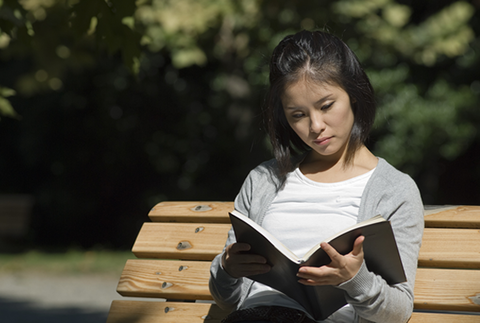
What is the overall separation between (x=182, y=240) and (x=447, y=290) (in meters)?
1.12

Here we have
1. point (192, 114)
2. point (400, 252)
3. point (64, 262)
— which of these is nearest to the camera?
point (400, 252)

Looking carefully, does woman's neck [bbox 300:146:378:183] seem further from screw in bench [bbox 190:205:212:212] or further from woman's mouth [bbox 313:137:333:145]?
screw in bench [bbox 190:205:212:212]

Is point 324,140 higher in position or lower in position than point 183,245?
higher

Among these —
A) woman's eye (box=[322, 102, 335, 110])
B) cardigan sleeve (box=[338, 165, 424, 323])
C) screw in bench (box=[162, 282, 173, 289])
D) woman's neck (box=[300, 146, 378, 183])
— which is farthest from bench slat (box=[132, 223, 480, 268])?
woman's eye (box=[322, 102, 335, 110])

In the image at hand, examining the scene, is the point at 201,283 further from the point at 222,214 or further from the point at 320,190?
the point at 320,190

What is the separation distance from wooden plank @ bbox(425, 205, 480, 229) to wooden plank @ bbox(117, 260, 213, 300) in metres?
0.93

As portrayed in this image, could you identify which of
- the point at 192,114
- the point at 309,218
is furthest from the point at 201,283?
the point at 192,114

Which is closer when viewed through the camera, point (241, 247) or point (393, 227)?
point (241, 247)

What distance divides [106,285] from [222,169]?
4.15 metres

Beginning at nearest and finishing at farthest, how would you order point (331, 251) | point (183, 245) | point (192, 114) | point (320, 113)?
1. point (331, 251)
2. point (320, 113)
3. point (183, 245)
4. point (192, 114)

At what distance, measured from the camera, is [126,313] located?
250 cm

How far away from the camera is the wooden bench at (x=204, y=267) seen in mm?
2037

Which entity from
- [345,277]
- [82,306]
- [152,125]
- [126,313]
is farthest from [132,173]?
[345,277]

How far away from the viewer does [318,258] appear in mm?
1586
